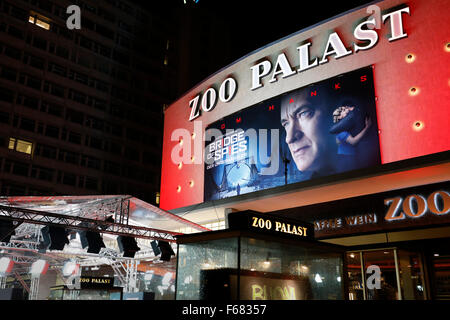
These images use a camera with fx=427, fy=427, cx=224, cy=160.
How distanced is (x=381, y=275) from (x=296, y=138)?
222 inches

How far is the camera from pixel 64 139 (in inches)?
1815

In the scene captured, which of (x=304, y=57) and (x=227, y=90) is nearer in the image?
(x=304, y=57)

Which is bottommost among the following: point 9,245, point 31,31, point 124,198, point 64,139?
point 9,245

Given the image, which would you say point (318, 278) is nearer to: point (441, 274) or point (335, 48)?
point (441, 274)

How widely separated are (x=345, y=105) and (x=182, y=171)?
915 cm

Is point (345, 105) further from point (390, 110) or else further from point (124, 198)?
point (124, 198)

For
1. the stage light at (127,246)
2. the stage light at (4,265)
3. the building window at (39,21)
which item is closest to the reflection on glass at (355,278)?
the stage light at (127,246)

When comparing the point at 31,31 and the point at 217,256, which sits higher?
the point at 31,31

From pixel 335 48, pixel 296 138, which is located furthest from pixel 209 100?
pixel 335 48

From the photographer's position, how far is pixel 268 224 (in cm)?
742

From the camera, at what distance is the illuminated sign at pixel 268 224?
707 centimetres

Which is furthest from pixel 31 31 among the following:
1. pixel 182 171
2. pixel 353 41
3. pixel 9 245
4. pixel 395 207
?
pixel 395 207

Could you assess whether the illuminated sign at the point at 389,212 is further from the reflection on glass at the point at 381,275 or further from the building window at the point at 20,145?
the building window at the point at 20,145

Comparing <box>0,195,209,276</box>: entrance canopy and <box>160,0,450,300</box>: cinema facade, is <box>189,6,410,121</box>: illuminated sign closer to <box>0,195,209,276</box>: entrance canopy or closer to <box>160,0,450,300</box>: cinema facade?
<box>160,0,450,300</box>: cinema facade
